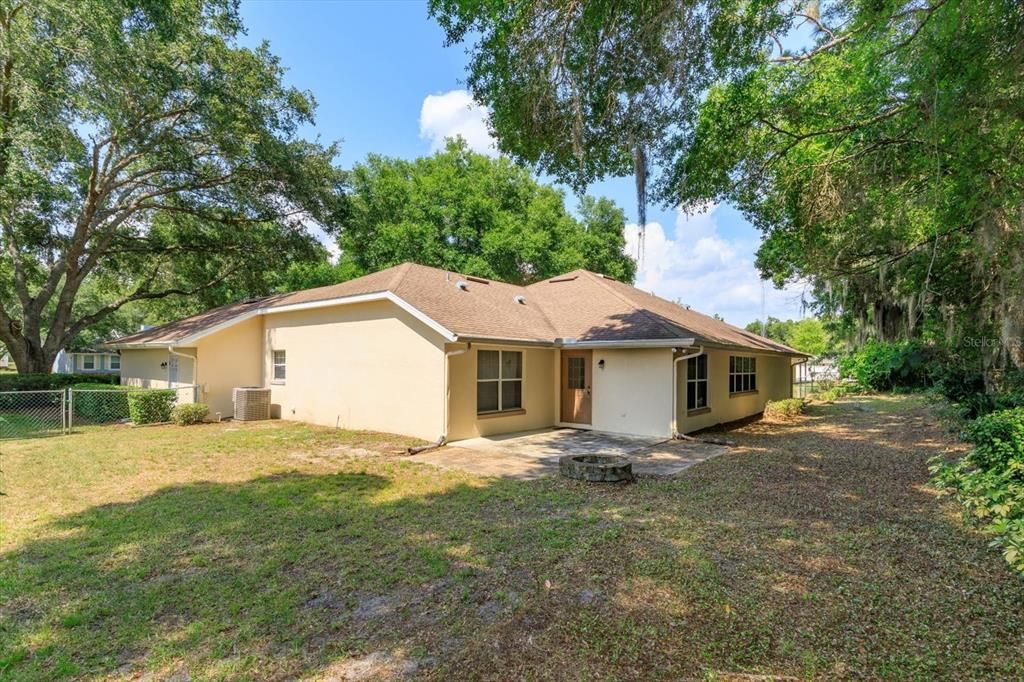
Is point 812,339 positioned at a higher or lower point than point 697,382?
higher

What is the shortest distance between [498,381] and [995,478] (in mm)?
8303

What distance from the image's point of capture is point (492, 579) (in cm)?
406

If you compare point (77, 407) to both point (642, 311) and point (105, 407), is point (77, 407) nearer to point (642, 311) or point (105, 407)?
point (105, 407)


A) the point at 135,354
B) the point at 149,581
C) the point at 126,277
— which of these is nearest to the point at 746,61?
the point at 149,581

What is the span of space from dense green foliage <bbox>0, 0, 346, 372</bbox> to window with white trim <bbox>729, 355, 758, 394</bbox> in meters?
15.3

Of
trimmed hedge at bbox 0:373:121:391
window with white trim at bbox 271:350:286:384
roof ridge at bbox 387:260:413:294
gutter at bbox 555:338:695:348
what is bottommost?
trimmed hedge at bbox 0:373:121:391

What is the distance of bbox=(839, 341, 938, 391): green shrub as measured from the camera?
23.2m

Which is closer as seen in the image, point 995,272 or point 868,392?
point 995,272

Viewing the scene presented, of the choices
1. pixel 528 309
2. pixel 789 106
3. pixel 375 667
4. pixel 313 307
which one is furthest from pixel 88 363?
pixel 789 106

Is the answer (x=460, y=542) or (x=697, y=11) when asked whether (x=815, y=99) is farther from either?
(x=460, y=542)

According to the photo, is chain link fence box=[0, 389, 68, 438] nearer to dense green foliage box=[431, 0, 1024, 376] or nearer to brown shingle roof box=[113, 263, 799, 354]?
brown shingle roof box=[113, 263, 799, 354]

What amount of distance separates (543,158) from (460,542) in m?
6.11

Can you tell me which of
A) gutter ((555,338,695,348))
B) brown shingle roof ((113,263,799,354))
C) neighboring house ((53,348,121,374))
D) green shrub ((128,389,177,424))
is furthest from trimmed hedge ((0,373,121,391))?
neighboring house ((53,348,121,374))

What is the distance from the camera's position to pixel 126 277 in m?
23.2
